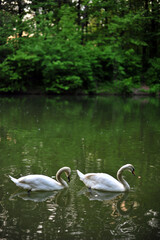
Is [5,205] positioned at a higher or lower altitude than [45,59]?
lower

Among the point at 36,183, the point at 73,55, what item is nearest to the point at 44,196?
the point at 36,183

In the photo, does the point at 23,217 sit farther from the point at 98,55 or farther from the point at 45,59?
the point at 98,55

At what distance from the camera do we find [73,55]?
102ft

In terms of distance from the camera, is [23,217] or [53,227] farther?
[23,217]

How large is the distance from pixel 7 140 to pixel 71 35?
2301 centimetres

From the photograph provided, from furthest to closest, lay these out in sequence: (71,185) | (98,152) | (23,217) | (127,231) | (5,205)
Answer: (98,152), (71,185), (5,205), (23,217), (127,231)

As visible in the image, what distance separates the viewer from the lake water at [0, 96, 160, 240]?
15.8 feet

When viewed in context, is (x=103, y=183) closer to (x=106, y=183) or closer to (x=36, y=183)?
(x=106, y=183)

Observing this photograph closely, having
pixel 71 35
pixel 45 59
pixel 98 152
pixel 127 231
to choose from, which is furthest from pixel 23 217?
pixel 71 35

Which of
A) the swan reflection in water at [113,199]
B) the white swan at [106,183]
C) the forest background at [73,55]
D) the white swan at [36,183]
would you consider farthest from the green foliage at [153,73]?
the white swan at [36,183]

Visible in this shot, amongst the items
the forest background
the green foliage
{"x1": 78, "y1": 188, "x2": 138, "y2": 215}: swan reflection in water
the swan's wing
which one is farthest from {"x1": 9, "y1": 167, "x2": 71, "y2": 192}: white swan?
the green foliage

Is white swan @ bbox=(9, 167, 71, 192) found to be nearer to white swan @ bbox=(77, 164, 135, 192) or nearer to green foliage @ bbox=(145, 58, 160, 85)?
white swan @ bbox=(77, 164, 135, 192)

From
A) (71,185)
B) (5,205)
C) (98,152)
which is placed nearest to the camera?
(5,205)

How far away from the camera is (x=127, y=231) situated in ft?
15.5
